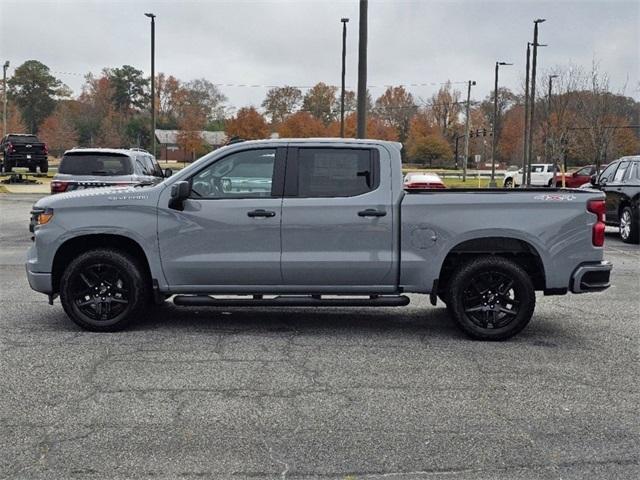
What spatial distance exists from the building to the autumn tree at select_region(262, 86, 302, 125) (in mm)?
6702

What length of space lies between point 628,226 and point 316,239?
10.9 meters

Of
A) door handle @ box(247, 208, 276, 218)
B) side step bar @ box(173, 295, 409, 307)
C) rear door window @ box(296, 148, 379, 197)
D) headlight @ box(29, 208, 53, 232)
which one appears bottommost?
side step bar @ box(173, 295, 409, 307)

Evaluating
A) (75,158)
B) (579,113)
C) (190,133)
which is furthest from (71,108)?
(75,158)

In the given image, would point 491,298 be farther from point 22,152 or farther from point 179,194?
point 22,152

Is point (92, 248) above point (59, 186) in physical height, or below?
below

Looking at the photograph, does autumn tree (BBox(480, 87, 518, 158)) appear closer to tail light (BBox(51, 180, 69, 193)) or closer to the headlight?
tail light (BBox(51, 180, 69, 193))

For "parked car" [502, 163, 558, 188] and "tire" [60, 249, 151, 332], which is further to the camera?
"parked car" [502, 163, 558, 188]

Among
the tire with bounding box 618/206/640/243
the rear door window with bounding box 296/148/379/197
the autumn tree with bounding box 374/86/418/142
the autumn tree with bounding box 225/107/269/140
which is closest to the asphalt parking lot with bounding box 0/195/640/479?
the rear door window with bounding box 296/148/379/197

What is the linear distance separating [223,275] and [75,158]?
9.08 meters

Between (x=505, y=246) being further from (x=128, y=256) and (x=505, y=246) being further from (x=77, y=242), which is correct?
(x=77, y=242)

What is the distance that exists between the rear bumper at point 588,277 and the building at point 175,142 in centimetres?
7068

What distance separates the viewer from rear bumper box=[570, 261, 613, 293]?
6879mm

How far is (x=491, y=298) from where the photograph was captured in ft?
22.9

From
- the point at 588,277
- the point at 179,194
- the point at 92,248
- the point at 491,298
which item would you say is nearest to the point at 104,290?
the point at 92,248
